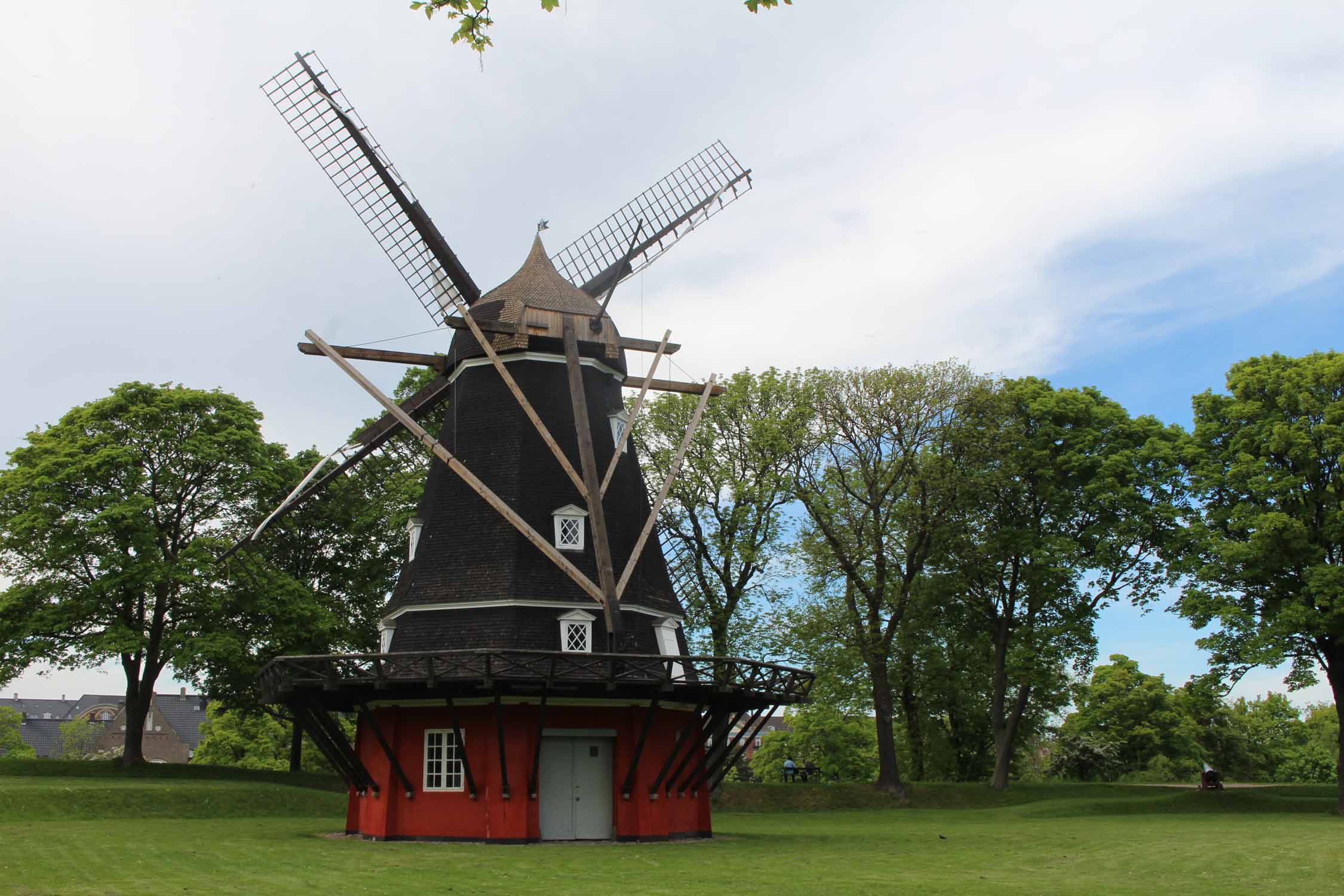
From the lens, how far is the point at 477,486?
21594 millimetres

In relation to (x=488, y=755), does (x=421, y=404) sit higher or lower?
higher

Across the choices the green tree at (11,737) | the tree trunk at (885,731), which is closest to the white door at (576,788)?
the tree trunk at (885,731)

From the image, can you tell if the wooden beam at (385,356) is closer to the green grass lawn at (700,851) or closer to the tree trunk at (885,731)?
the green grass lawn at (700,851)

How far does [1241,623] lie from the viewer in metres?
30.5

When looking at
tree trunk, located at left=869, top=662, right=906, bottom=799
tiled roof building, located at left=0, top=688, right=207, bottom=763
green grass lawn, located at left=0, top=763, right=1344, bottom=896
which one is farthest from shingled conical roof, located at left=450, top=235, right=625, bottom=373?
tiled roof building, located at left=0, top=688, right=207, bottom=763

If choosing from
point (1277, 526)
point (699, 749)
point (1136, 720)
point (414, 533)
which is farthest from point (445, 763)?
point (1136, 720)

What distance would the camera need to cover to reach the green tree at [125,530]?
103ft

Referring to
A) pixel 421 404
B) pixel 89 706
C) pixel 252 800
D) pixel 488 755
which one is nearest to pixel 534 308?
pixel 421 404

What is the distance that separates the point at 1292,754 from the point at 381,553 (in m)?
43.8

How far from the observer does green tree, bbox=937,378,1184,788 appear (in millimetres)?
35000

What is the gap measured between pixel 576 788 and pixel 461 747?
2.64 metres

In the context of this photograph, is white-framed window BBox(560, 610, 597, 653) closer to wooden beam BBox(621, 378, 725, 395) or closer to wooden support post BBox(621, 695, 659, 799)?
wooden support post BBox(621, 695, 659, 799)

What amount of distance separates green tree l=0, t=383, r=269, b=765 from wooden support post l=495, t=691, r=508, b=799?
15.9m

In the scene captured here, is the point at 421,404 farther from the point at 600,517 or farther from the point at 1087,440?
the point at 1087,440
